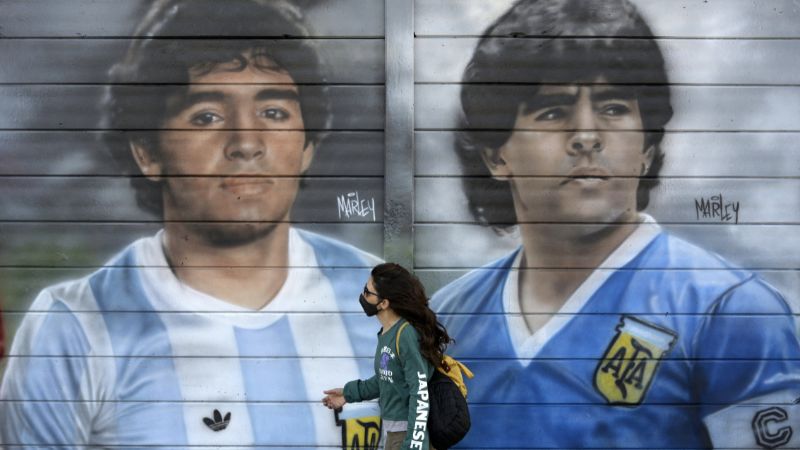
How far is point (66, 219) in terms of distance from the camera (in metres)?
4.69

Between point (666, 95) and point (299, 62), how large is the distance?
191cm

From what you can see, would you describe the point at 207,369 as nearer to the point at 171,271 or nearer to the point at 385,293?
the point at 171,271

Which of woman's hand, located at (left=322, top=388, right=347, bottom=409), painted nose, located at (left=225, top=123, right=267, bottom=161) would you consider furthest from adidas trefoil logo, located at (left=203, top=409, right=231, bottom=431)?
painted nose, located at (left=225, top=123, right=267, bottom=161)

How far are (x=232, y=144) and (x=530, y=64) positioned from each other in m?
1.59

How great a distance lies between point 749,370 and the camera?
470 cm

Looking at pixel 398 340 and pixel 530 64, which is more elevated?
pixel 530 64

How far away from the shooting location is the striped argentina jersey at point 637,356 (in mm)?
4652

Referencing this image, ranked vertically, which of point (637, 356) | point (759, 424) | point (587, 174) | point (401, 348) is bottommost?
point (759, 424)

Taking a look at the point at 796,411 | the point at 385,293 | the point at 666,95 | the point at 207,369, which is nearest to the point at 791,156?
the point at 666,95

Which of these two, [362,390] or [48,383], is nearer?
[362,390]

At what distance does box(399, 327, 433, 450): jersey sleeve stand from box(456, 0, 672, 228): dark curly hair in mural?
1267 millimetres

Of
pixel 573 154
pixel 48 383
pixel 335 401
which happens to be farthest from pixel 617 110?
pixel 48 383

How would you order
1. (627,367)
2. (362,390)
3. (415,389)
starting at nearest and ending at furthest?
(415,389)
(362,390)
(627,367)

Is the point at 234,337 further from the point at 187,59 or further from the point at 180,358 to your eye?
the point at 187,59
